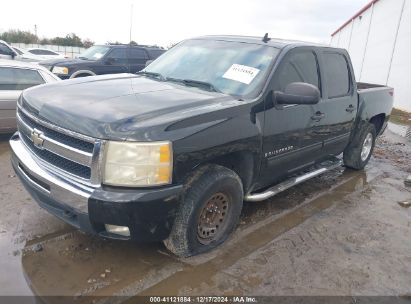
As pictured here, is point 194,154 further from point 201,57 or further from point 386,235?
point 386,235

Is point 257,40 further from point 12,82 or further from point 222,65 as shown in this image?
point 12,82

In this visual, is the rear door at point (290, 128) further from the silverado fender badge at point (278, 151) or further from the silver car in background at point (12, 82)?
the silver car in background at point (12, 82)

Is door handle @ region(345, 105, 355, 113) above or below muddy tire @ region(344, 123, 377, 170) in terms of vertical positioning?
above

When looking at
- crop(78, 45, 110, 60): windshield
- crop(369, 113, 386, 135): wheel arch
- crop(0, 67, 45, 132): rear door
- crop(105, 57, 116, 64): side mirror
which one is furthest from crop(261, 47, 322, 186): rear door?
crop(78, 45, 110, 60): windshield

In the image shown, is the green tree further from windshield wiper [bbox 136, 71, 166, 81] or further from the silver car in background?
windshield wiper [bbox 136, 71, 166, 81]

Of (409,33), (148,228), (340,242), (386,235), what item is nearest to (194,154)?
(148,228)

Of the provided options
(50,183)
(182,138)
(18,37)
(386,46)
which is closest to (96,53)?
(50,183)

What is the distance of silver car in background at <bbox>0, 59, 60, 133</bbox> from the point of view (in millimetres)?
6441

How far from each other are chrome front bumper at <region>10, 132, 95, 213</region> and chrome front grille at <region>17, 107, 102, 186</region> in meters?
0.05

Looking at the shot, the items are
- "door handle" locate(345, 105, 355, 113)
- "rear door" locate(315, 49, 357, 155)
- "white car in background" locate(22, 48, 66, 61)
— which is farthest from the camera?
"white car in background" locate(22, 48, 66, 61)

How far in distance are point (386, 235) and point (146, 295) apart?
277 centimetres

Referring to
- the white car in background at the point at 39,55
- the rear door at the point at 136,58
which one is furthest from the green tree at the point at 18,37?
the rear door at the point at 136,58

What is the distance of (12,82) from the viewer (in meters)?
6.71

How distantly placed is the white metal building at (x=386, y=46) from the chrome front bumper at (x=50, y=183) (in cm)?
1571
